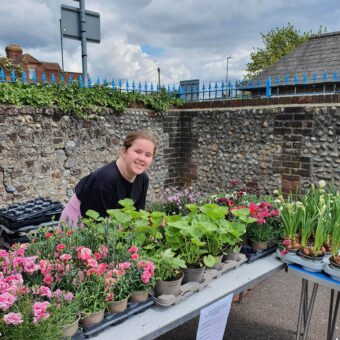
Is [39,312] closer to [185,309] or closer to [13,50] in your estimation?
[185,309]

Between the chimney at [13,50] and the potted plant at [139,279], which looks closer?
the potted plant at [139,279]

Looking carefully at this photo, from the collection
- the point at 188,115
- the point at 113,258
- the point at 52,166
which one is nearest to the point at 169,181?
the point at 188,115

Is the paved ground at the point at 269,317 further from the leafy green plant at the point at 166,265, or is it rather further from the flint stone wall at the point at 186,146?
the flint stone wall at the point at 186,146

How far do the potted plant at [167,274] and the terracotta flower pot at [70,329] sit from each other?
1.20 ft

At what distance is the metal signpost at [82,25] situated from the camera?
4768 millimetres

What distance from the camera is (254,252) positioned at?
1.91 m

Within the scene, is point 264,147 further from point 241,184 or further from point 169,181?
point 169,181

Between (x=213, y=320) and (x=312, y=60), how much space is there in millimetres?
12599

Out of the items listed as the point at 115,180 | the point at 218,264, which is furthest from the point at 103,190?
the point at 218,264

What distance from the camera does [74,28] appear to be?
16.1ft

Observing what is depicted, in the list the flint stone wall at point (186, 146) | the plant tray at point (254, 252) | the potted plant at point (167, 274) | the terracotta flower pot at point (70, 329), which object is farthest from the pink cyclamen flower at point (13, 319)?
the flint stone wall at point (186, 146)

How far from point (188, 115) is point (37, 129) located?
3.00 m

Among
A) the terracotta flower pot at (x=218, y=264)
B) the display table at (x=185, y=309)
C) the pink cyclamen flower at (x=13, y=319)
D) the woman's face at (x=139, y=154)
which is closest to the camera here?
the pink cyclamen flower at (x=13, y=319)

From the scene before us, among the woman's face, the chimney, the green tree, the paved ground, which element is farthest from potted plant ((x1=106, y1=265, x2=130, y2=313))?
the green tree
